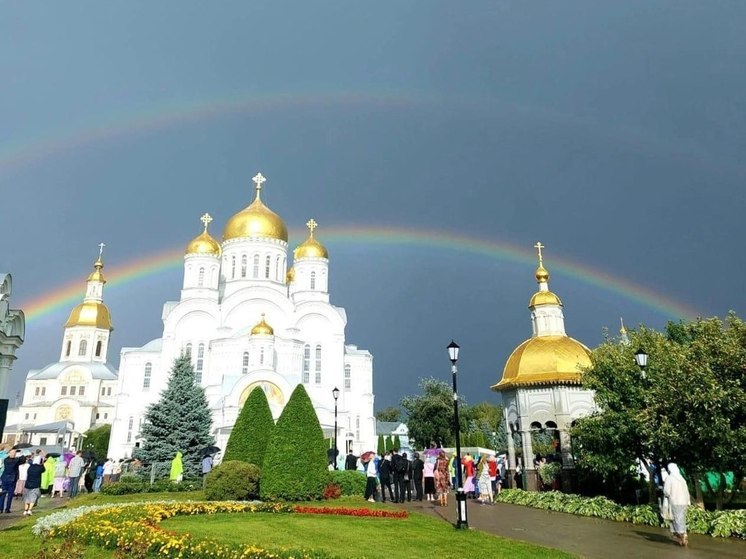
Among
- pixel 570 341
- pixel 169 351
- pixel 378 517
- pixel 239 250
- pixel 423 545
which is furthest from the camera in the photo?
pixel 239 250

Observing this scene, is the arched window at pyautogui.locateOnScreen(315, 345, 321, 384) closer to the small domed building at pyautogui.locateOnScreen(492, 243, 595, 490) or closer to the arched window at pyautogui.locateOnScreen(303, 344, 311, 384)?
the arched window at pyautogui.locateOnScreen(303, 344, 311, 384)

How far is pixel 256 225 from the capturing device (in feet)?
165

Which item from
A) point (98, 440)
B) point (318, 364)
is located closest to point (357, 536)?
point (318, 364)

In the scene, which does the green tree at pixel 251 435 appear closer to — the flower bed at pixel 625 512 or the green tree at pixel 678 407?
the flower bed at pixel 625 512

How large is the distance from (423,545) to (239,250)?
42.8 m

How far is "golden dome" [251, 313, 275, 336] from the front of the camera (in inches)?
1648

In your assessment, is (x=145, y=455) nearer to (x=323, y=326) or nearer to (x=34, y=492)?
(x=34, y=492)

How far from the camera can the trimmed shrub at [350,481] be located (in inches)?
760

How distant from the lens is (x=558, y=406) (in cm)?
2041

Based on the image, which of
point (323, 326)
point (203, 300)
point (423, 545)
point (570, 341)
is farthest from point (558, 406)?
point (203, 300)

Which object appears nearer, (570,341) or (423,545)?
(423,545)

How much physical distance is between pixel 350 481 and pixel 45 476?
Answer: 11774 millimetres

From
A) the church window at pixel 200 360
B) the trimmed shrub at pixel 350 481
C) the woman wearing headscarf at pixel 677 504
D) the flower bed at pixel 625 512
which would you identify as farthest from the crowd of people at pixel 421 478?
the church window at pixel 200 360

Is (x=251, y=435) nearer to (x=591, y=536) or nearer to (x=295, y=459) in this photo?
(x=295, y=459)
